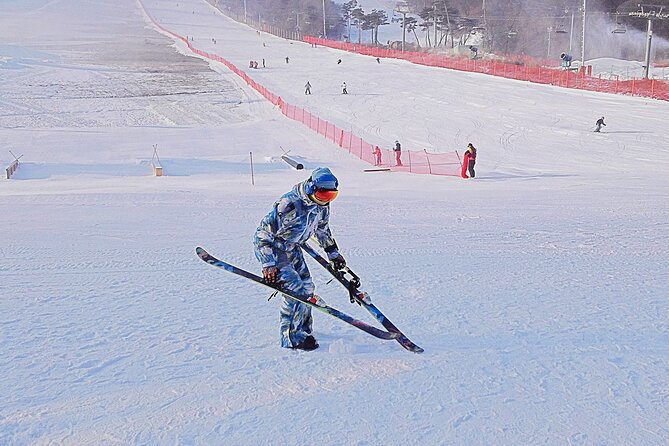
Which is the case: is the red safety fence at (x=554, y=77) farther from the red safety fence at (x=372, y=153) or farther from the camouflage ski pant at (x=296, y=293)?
the camouflage ski pant at (x=296, y=293)

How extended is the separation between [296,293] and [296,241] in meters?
0.36

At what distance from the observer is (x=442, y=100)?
32.6 m

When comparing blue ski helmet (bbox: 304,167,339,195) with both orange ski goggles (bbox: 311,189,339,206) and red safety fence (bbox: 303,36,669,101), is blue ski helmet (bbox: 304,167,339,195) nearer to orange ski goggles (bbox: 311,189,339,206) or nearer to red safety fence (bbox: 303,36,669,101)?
orange ski goggles (bbox: 311,189,339,206)

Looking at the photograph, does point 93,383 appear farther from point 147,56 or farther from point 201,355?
point 147,56

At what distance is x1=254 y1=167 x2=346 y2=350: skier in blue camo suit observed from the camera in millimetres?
4102

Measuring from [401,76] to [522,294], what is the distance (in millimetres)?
37804

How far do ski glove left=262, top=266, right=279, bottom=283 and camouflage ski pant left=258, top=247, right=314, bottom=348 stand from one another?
119mm

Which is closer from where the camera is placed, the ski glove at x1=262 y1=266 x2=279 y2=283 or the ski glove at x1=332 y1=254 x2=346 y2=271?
the ski glove at x1=262 y1=266 x2=279 y2=283

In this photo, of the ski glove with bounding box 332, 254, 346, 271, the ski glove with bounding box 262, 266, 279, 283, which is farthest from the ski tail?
the ski glove with bounding box 262, 266, 279, 283

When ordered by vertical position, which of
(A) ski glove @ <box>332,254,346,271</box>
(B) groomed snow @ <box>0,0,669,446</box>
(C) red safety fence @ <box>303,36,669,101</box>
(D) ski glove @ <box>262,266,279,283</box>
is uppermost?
(C) red safety fence @ <box>303,36,669,101</box>

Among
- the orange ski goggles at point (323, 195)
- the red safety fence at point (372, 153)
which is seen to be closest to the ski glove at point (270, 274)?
the orange ski goggles at point (323, 195)

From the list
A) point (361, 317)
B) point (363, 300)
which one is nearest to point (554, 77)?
point (361, 317)

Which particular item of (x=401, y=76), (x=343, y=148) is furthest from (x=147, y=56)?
(x=343, y=148)

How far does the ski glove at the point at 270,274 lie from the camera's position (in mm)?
4183
